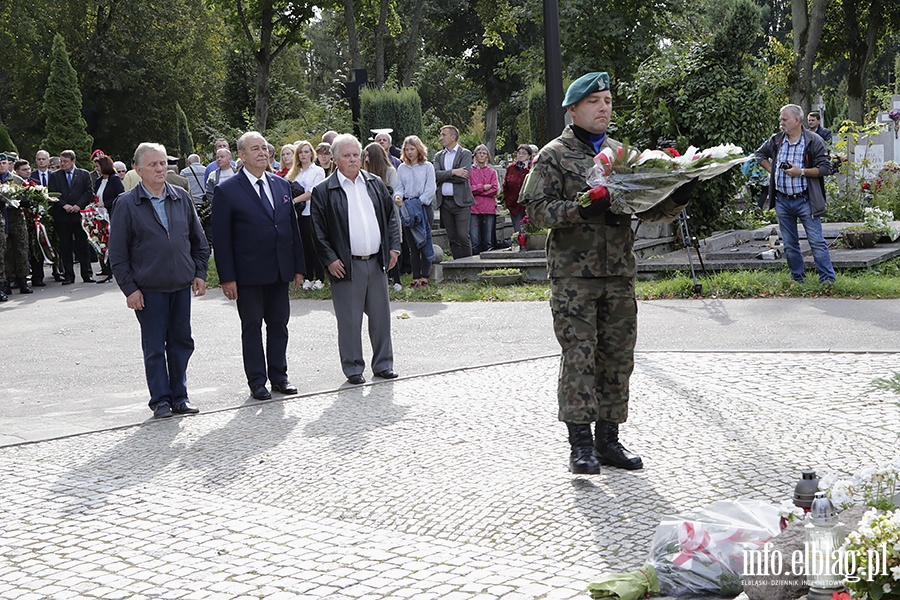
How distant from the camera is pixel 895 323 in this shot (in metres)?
10.6

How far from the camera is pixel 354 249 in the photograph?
9.50 metres

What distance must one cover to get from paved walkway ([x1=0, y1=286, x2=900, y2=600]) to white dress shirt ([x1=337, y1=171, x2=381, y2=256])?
1170 mm

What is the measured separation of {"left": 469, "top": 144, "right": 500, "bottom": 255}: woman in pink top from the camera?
18.0m

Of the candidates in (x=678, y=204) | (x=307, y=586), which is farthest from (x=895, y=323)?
(x=307, y=586)

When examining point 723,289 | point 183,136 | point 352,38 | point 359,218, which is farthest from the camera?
point 183,136

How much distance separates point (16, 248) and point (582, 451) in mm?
14417

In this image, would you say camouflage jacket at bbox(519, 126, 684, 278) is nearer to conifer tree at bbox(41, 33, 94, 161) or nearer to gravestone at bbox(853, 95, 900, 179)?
gravestone at bbox(853, 95, 900, 179)

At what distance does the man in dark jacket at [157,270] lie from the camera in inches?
337

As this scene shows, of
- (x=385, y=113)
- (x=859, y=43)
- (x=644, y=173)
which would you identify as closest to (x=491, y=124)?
(x=859, y=43)

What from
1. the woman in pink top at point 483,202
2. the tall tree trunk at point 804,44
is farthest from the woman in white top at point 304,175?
the tall tree trunk at point 804,44

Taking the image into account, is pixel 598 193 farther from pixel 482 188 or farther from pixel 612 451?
pixel 482 188

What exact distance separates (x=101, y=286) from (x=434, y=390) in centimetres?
1142

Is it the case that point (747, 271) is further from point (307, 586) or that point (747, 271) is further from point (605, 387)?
point (307, 586)

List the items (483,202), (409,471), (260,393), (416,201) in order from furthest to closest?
(483,202) < (416,201) < (260,393) < (409,471)
